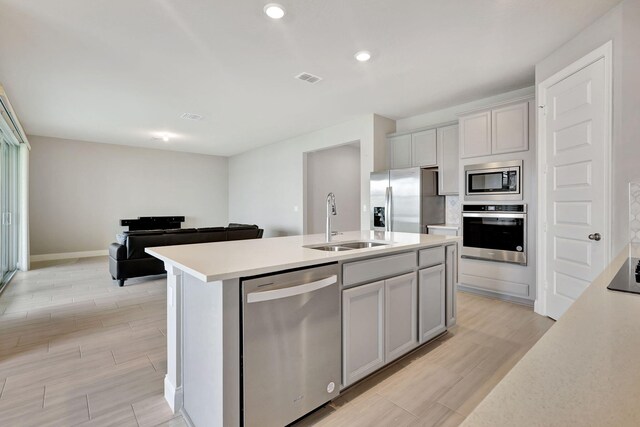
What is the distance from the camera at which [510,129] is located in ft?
12.5

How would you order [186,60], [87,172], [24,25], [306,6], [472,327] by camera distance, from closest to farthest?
1. [306,6]
2. [24,25]
3. [472,327]
4. [186,60]
5. [87,172]

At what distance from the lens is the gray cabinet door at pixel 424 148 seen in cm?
475

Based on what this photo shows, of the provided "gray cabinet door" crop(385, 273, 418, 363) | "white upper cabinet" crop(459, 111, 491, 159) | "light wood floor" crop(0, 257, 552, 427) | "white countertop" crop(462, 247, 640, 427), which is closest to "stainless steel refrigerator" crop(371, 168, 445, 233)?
"white upper cabinet" crop(459, 111, 491, 159)

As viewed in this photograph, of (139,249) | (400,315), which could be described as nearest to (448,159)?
(400,315)

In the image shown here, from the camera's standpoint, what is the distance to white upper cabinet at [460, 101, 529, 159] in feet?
12.2

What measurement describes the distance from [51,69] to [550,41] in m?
5.21

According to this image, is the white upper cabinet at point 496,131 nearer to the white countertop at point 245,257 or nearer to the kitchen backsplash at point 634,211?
the kitchen backsplash at point 634,211

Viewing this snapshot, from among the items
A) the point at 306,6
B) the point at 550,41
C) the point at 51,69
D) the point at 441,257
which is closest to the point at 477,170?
the point at 550,41

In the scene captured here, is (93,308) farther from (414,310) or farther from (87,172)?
(87,172)

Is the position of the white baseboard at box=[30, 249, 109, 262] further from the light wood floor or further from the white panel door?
the white panel door

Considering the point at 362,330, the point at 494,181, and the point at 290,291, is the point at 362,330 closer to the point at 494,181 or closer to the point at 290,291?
the point at 290,291

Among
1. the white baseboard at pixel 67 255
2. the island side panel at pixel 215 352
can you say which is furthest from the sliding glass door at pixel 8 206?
the island side panel at pixel 215 352

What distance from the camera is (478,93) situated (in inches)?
172

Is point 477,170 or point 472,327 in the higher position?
point 477,170
